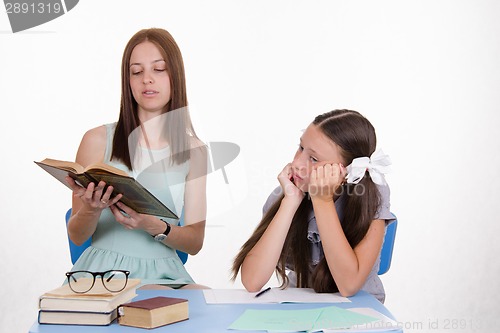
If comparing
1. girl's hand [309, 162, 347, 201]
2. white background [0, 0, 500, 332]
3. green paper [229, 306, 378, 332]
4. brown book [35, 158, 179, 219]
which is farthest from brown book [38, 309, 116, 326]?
white background [0, 0, 500, 332]

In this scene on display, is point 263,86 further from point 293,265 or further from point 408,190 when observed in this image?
point 293,265

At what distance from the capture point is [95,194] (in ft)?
7.59

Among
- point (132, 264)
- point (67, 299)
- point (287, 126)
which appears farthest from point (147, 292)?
point (287, 126)

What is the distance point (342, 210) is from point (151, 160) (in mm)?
802

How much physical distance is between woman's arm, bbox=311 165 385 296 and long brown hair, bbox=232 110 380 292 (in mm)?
51

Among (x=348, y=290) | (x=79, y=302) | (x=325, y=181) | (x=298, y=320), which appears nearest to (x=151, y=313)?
(x=79, y=302)

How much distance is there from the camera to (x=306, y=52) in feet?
14.8

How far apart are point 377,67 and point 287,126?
2.37 ft

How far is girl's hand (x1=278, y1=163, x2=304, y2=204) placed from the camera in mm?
2268

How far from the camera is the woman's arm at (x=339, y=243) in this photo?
6.68ft

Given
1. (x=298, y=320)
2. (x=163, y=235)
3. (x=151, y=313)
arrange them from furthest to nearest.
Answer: (x=163, y=235) < (x=298, y=320) < (x=151, y=313)

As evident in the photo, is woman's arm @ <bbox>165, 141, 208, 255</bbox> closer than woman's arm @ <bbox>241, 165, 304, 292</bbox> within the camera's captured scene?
No

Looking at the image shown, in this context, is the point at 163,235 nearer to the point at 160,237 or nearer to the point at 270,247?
the point at 160,237

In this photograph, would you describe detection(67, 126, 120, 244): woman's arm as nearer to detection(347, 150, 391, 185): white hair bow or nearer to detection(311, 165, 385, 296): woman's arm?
detection(311, 165, 385, 296): woman's arm
